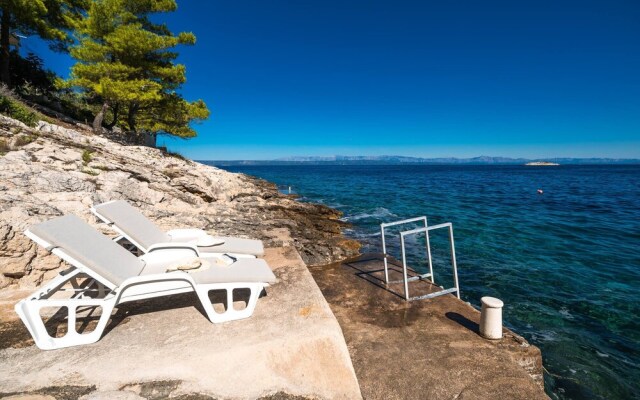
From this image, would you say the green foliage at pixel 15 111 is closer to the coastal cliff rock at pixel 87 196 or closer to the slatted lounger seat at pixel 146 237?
the coastal cliff rock at pixel 87 196

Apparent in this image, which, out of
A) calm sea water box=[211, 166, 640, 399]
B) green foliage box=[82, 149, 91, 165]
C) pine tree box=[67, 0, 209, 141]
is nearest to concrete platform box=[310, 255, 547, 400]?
calm sea water box=[211, 166, 640, 399]

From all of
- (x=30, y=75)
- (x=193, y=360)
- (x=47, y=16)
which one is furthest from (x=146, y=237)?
(x=30, y=75)

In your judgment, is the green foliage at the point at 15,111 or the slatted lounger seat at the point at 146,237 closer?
the slatted lounger seat at the point at 146,237

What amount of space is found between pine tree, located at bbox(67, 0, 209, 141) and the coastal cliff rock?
3.99 m

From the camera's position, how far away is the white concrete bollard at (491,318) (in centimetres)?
365

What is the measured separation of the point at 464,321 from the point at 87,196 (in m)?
8.15

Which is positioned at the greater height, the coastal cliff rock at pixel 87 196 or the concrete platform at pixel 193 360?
the coastal cliff rock at pixel 87 196

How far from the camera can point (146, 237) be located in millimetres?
4996

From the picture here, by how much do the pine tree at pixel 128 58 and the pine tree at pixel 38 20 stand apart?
3.96 ft

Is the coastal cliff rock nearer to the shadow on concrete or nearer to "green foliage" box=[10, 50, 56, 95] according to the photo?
the shadow on concrete

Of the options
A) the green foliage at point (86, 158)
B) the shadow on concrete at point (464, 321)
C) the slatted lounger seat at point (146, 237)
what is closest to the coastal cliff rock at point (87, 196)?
the green foliage at point (86, 158)

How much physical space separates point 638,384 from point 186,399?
21.5 ft

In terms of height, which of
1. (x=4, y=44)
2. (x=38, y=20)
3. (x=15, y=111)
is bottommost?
(x=15, y=111)

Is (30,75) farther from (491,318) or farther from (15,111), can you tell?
(491,318)
